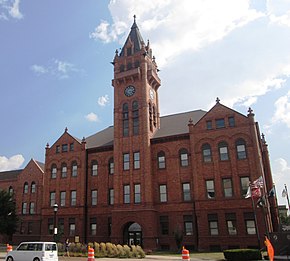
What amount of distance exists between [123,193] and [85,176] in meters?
7.50

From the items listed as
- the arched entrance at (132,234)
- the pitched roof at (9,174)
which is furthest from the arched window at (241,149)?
the pitched roof at (9,174)

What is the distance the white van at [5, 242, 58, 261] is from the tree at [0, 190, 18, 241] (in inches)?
1035

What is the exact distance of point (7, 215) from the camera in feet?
156

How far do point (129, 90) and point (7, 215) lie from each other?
1046 inches

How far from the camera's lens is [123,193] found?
134ft

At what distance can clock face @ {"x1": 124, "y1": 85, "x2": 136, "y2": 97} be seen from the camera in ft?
147

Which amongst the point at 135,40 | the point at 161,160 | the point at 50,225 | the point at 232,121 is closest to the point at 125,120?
the point at 161,160

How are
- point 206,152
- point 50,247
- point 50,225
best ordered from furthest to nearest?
1. point 50,225
2. point 206,152
3. point 50,247

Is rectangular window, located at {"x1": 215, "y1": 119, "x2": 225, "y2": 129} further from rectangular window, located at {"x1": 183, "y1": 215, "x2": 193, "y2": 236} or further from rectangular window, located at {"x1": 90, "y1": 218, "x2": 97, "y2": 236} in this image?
rectangular window, located at {"x1": 90, "y1": 218, "x2": 97, "y2": 236}

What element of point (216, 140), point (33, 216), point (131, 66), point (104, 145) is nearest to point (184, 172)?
point (216, 140)

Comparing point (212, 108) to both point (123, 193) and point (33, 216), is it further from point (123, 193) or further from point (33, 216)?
point (33, 216)

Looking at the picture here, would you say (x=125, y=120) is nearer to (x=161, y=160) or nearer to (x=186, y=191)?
(x=161, y=160)

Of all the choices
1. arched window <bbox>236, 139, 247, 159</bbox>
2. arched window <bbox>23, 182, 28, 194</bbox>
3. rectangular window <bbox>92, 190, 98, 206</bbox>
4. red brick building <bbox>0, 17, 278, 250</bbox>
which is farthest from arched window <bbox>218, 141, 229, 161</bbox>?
→ arched window <bbox>23, 182, 28, 194</bbox>

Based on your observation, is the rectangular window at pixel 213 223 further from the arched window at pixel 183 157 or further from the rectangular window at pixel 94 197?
the rectangular window at pixel 94 197
